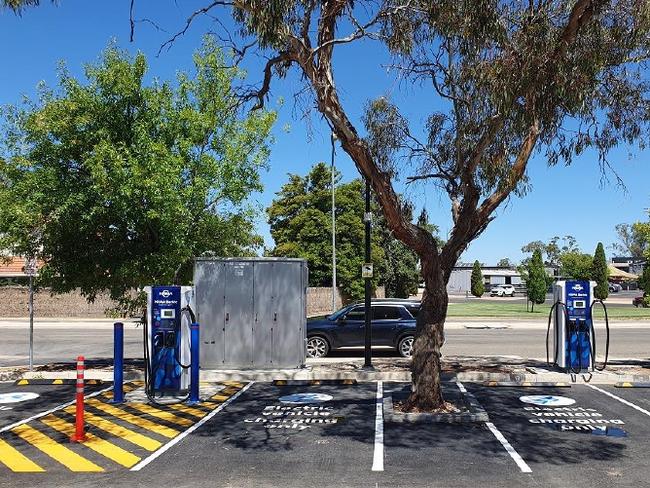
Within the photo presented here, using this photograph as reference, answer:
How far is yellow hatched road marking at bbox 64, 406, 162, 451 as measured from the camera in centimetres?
806

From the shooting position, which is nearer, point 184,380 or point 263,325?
point 184,380

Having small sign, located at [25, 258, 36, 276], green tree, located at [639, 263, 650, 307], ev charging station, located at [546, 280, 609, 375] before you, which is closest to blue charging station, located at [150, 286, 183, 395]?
small sign, located at [25, 258, 36, 276]

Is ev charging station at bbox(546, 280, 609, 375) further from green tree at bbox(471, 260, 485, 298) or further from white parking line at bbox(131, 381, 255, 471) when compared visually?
green tree at bbox(471, 260, 485, 298)

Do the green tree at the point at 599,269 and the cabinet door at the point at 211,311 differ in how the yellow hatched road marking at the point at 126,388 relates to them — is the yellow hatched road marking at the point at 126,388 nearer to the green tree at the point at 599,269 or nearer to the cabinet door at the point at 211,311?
the cabinet door at the point at 211,311

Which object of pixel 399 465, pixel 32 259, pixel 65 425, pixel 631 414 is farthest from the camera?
pixel 32 259

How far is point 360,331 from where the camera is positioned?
674 inches

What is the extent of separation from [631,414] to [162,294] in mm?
8145

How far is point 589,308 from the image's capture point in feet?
44.2

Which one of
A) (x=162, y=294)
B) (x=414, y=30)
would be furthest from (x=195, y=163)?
(x=414, y=30)

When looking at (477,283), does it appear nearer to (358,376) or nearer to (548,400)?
(358,376)

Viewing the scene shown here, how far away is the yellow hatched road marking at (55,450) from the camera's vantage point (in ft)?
23.2

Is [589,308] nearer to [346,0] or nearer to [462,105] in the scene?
[462,105]

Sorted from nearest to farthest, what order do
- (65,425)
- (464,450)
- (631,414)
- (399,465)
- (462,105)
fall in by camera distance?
1. (399,465)
2. (464,450)
3. (65,425)
4. (631,414)
5. (462,105)

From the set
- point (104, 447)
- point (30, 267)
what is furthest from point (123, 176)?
point (104, 447)
